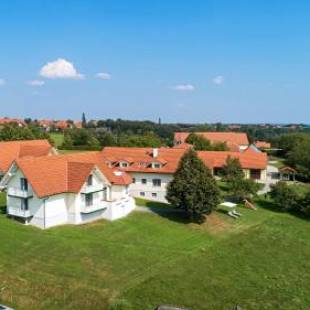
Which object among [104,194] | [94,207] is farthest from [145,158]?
[94,207]

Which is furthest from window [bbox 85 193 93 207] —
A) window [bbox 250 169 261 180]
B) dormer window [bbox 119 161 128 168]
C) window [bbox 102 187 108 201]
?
window [bbox 250 169 261 180]

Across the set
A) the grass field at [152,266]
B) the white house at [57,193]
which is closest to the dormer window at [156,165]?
the grass field at [152,266]

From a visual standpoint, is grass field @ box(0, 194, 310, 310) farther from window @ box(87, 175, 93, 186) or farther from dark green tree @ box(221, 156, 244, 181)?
dark green tree @ box(221, 156, 244, 181)

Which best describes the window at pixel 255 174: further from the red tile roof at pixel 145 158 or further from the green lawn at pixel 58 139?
the green lawn at pixel 58 139

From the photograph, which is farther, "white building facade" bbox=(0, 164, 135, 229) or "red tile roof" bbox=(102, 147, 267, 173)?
"red tile roof" bbox=(102, 147, 267, 173)

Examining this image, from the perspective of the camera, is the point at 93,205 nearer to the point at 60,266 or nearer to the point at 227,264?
the point at 60,266
